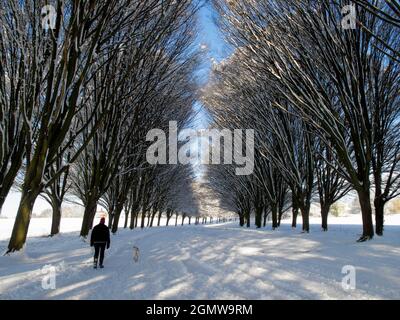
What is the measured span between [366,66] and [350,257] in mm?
6336

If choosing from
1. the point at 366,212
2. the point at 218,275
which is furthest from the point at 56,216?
the point at 366,212

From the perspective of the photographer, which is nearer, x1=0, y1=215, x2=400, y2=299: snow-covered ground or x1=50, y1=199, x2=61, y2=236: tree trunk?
x1=0, y1=215, x2=400, y2=299: snow-covered ground

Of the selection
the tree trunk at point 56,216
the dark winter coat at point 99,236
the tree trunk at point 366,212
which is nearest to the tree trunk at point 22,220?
the dark winter coat at point 99,236

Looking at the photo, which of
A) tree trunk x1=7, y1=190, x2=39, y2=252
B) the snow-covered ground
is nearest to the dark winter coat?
the snow-covered ground

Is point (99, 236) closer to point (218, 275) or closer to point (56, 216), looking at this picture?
point (218, 275)

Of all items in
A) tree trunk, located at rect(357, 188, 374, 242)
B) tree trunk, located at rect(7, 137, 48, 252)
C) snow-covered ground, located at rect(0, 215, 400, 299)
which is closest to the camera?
snow-covered ground, located at rect(0, 215, 400, 299)

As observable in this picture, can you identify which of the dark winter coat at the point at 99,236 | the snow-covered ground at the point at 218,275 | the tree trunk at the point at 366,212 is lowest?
→ the snow-covered ground at the point at 218,275

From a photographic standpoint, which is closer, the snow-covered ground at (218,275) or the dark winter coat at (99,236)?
the snow-covered ground at (218,275)

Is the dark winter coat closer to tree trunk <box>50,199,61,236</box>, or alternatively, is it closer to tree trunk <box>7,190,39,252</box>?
tree trunk <box>7,190,39,252</box>

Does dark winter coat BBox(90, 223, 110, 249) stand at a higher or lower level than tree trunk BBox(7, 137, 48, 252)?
lower

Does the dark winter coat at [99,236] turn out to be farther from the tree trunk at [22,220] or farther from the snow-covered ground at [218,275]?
the tree trunk at [22,220]

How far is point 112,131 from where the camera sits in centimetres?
1244
